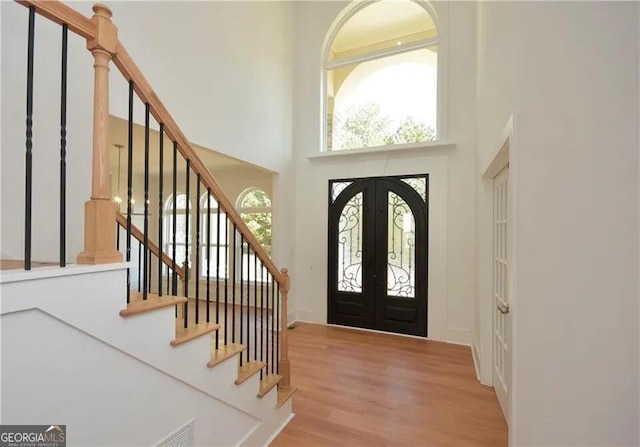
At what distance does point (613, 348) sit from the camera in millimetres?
1356

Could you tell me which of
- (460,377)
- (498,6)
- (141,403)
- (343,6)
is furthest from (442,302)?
(343,6)

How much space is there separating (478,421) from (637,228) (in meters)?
2.04

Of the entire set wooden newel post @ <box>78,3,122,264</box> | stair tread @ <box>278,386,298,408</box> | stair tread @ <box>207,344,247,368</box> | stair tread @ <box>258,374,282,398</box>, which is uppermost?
wooden newel post @ <box>78,3,122,264</box>

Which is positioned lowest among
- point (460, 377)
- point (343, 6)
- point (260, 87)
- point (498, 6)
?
point (460, 377)

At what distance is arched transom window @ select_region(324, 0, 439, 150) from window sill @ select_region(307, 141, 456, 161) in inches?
9.0

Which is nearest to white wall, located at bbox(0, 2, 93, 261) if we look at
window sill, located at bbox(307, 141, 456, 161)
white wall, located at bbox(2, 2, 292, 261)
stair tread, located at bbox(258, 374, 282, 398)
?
white wall, located at bbox(2, 2, 292, 261)

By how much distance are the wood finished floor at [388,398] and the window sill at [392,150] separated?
2.81 m

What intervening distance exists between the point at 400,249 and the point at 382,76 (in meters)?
2.91

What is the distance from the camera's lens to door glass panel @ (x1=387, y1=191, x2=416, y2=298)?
181 inches

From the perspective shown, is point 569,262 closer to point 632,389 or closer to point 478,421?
point 632,389

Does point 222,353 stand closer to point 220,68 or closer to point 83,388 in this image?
point 83,388

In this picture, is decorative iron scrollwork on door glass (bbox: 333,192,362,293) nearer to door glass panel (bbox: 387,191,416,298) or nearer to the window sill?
door glass panel (bbox: 387,191,416,298)

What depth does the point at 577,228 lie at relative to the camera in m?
1.45

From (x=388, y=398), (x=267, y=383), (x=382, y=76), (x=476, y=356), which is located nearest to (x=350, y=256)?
(x=476, y=356)
